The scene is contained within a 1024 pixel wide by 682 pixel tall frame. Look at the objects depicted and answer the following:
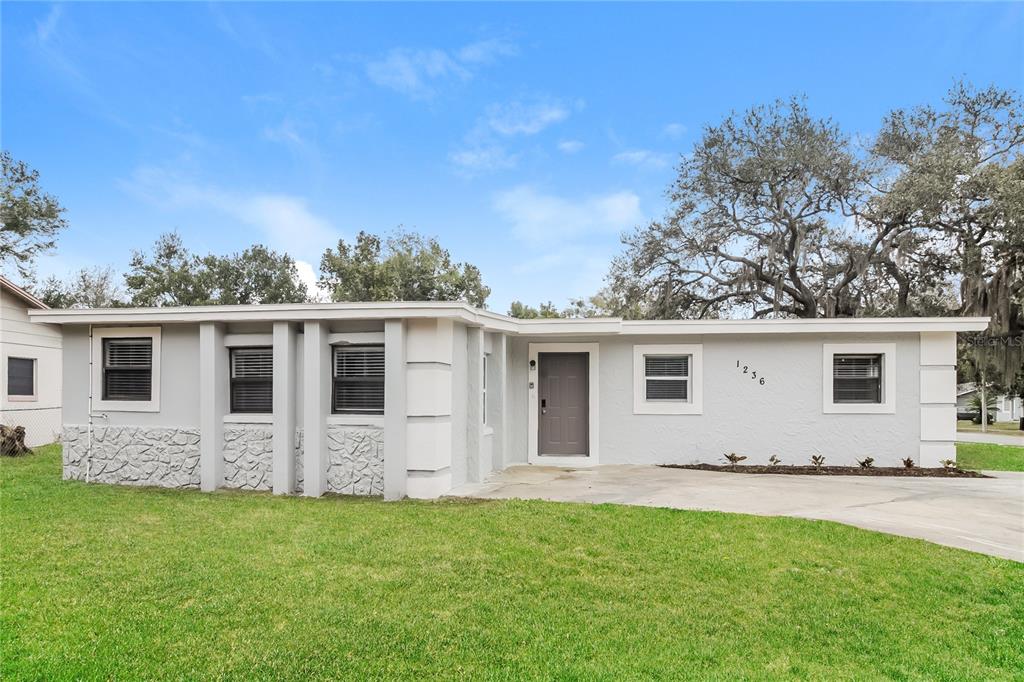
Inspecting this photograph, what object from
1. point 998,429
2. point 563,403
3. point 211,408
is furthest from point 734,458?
point 998,429

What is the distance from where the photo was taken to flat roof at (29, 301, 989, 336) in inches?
288

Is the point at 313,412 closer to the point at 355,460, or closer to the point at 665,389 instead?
the point at 355,460

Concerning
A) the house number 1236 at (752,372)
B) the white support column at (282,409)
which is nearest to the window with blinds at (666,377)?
the house number 1236 at (752,372)

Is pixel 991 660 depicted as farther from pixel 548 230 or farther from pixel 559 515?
pixel 548 230

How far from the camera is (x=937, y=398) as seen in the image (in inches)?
380

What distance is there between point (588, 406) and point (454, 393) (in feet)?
10.7

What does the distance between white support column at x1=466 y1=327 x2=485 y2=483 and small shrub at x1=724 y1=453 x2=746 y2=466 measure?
431 cm

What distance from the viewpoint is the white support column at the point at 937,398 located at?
9609 millimetres

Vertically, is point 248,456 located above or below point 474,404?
below

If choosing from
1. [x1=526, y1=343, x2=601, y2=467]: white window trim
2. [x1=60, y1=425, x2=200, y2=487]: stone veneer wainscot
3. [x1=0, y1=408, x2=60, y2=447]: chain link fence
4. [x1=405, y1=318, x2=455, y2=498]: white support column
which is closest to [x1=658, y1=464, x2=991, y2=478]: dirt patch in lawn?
[x1=526, y1=343, x2=601, y2=467]: white window trim

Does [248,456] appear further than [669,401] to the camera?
No

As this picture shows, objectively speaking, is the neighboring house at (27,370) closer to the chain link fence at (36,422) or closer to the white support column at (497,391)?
the chain link fence at (36,422)

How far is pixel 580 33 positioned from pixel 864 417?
9379 millimetres

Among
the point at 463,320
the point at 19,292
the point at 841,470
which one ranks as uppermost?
the point at 19,292
